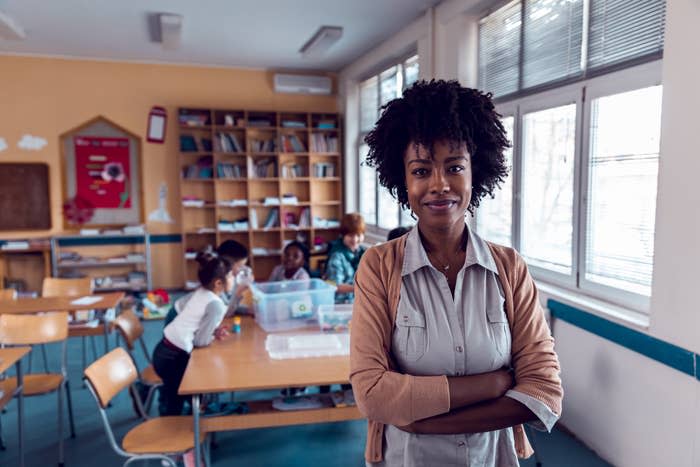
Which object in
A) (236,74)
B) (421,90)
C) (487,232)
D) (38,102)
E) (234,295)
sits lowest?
(234,295)

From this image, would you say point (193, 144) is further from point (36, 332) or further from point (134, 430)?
point (134, 430)

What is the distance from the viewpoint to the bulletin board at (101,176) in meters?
6.63

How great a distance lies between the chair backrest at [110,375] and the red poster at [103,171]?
492 cm

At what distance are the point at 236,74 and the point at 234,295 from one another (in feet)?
15.5

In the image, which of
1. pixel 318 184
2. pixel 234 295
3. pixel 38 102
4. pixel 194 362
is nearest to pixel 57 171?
pixel 38 102

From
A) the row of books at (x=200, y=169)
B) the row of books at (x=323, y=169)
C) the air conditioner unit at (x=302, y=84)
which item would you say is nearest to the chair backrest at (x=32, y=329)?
Answer: the row of books at (x=200, y=169)

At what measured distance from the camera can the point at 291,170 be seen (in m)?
7.20

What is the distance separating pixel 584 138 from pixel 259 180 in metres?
4.83

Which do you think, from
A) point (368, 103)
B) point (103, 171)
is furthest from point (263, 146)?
point (103, 171)

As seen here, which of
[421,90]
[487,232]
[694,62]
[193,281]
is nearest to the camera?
[421,90]

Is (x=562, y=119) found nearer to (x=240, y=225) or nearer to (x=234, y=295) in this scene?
(x=234, y=295)

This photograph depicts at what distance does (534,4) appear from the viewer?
3.57 meters

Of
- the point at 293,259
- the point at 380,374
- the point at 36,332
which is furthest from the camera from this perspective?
the point at 293,259

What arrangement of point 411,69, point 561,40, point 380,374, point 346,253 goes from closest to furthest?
point 380,374 → point 561,40 → point 346,253 → point 411,69
